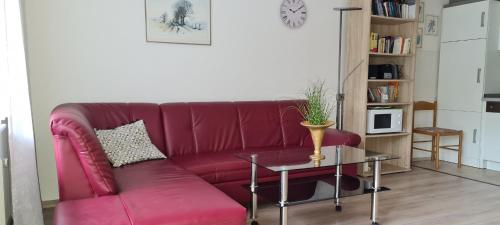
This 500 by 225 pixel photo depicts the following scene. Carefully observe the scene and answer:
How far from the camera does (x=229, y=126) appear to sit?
3.46m

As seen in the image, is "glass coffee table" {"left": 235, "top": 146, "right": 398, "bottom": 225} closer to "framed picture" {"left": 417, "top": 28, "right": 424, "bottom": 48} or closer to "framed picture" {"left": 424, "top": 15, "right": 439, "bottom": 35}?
"framed picture" {"left": 417, "top": 28, "right": 424, "bottom": 48}

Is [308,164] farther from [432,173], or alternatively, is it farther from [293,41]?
[432,173]

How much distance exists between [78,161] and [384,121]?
10.8 ft

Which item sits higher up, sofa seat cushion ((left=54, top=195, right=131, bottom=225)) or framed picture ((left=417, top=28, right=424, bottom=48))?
framed picture ((left=417, top=28, right=424, bottom=48))

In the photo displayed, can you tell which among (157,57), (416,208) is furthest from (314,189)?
(157,57)

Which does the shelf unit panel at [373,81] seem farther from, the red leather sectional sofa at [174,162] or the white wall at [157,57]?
the red leather sectional sofa at [174,162]

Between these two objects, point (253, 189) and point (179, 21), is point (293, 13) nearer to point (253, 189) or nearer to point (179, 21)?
point (179, 21)

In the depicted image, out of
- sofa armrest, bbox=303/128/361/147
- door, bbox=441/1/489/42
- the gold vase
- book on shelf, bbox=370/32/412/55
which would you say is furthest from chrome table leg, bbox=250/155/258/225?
door, bbox=441/1/489/42

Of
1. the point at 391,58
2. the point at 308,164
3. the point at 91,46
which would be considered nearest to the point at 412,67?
the point at 391,58

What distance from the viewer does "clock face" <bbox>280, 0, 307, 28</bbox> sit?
3953 mm

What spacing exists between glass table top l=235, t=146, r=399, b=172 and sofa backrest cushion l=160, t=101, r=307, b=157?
2.09 ft

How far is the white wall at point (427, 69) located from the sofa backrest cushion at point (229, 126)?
2.11m

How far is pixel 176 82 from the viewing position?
3.53 metres

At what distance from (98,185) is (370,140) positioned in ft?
11.4
